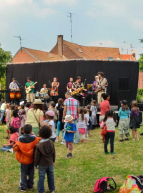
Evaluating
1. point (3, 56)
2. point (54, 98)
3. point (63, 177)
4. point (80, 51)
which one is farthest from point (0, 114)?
point (80, 51)

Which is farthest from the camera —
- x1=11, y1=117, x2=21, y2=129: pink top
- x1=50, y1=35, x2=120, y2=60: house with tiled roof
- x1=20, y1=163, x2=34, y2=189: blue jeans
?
x1=50, y1=35, x2=120, y2=60: house with tiled roof

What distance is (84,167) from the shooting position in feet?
23.8

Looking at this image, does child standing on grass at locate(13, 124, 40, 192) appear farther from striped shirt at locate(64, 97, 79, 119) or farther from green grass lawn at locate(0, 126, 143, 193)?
striped shirt at locate(64, 97, 79, 119)

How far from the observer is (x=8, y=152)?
906 cm

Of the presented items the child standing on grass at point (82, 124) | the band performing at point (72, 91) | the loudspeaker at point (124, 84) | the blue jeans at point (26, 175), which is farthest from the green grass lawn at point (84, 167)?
the band performing at point (72, 91)

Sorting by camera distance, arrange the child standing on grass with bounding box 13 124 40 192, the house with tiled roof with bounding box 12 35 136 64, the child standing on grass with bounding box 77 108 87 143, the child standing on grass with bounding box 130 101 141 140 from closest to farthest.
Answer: the child standing on grass with bounding box 13 124 40 192 < the child standing on grass with bounding box 130 101 141 140 < the child standing on grass with bounding box 77 108 87 143 < the house with tiled roof with bounding box 12 35 136 64

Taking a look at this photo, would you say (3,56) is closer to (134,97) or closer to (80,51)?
(134,97)

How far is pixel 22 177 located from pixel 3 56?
23.0m

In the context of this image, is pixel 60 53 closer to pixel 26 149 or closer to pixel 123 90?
pixel 123 90

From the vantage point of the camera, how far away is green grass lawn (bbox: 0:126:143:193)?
5.96 meters

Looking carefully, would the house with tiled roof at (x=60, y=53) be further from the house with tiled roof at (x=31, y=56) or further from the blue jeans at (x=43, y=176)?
the blue jeans at (x=43, y=176)

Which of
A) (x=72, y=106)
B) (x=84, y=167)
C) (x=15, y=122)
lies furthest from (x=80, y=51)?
(x=84, y=167)

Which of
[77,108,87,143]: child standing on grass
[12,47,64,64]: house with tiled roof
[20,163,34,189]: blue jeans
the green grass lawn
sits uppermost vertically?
[12,47,64,64]: house with tiled roof

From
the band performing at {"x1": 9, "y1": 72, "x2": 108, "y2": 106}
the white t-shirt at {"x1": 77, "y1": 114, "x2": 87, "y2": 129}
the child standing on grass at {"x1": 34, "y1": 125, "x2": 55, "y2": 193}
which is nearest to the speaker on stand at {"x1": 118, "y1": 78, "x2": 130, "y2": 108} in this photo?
the band performing at {"x1": 9, "y1": 72, "x2": 108, "y2": 106}
